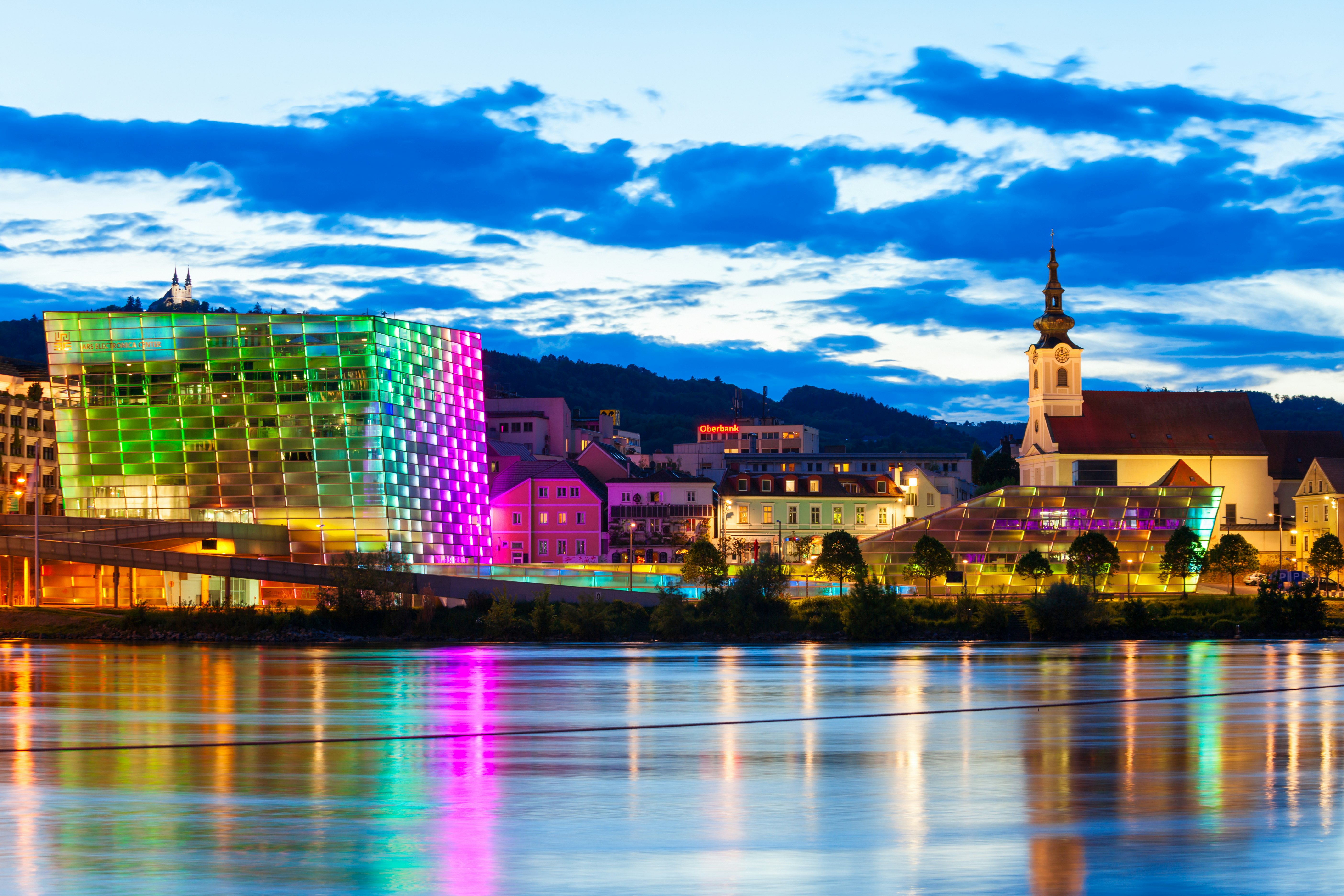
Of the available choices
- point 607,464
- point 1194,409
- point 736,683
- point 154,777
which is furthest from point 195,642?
point 1194,409

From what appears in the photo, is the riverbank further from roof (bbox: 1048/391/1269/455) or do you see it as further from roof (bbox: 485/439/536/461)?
roof (bbox: 485/439/536/461)

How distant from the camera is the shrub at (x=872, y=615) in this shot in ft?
204

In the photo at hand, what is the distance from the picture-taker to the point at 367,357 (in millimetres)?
103250

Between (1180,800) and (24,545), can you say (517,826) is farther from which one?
(24,545)

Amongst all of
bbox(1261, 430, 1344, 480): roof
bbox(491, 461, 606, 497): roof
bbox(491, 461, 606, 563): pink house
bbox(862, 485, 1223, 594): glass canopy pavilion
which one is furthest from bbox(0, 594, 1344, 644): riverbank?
bbox(1261, 430, 1344, 480): roof

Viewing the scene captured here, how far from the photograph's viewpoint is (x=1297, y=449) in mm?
144250

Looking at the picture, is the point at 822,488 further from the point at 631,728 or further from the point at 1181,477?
the point at 631,728

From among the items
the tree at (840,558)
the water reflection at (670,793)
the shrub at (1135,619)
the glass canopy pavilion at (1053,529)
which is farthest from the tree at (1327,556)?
the water reflection at (670,793)

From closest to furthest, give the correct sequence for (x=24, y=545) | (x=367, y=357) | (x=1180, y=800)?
(x=1180, y=800) < (x=24, y=545) < (x=367, y=357)

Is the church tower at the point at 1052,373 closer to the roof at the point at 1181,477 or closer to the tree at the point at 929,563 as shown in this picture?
the roof at the point at 1181,477

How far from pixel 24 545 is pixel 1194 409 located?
104352 mm

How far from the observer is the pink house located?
12194 centimetres

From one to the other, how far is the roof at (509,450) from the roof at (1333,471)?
7195 centimetres

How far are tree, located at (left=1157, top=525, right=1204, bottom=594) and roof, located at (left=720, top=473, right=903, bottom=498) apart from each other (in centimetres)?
3574
